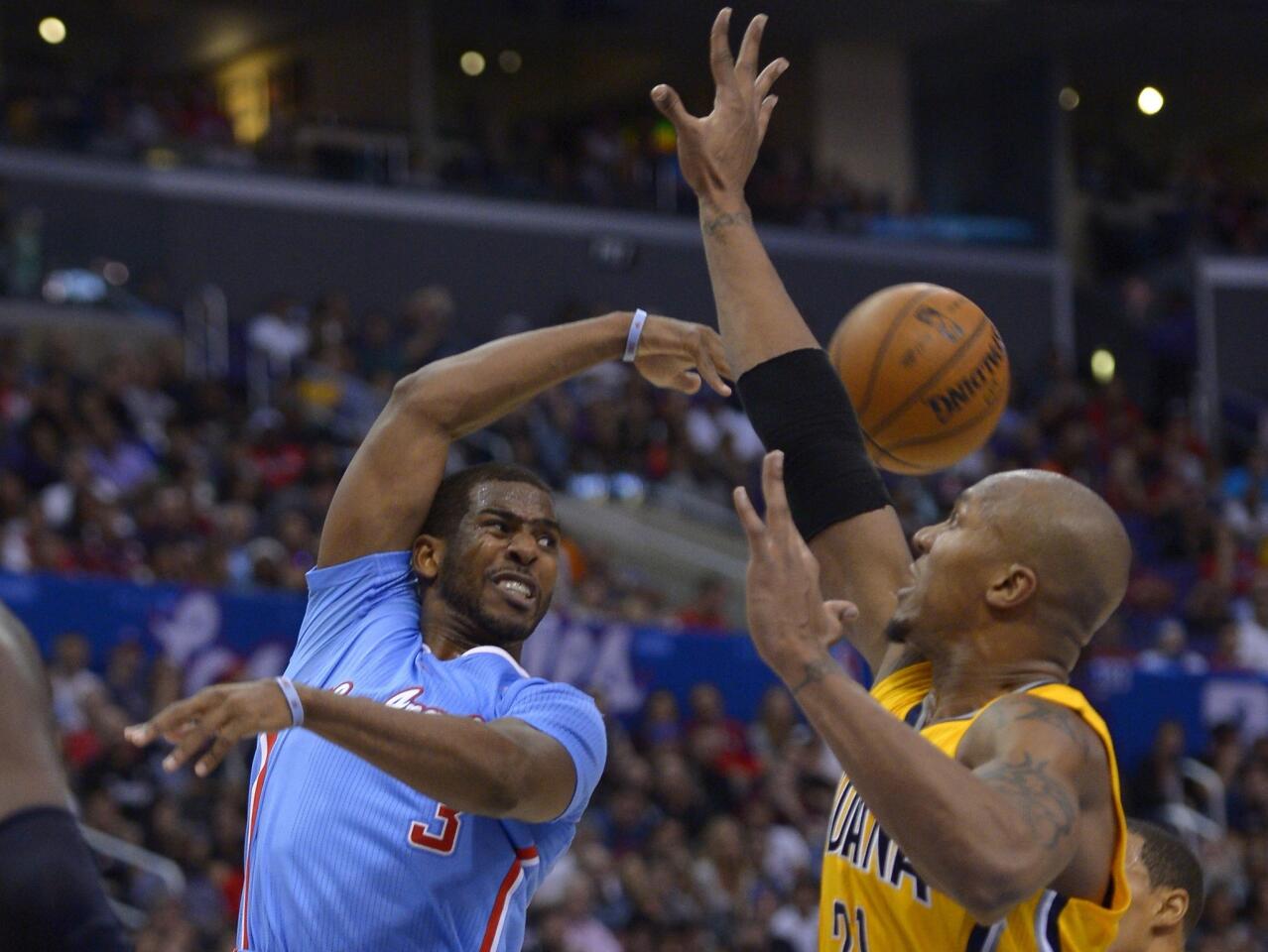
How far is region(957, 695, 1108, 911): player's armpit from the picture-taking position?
2.71 m

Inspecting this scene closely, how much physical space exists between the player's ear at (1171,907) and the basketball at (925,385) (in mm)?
1038

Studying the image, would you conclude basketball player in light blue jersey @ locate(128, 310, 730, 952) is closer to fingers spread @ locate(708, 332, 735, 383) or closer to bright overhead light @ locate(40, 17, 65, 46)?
fingers spread @ locate(708, 332, 735, 383)

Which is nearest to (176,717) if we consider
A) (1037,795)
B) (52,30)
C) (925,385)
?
(1037,795)

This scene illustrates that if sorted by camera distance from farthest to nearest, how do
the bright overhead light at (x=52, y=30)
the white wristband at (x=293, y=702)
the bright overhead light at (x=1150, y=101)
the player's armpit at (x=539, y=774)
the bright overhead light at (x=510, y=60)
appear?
1. the bright overhead light at (x=1150, y=101)
2. the bright overhead light at (x=510, y=60)
3. the bright overhead light at (x=52, y=30)
4. the player's armpit at (x=539, y=774)
5. the white wristband at (x=293, y=702)

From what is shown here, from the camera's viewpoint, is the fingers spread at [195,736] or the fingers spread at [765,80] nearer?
the fingers spread at [195,736]

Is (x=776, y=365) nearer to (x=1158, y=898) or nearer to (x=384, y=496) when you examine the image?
(x=384, y=496)

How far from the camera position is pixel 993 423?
14.5 feet

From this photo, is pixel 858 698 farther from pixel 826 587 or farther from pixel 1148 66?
pixel 1148 66

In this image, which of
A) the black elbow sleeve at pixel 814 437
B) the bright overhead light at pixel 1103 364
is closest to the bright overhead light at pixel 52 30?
the bright overhead light at pixel 1103 364

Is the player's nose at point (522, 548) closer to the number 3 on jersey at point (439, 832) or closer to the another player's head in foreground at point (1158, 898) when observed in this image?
the number 3 on jersey at point (439, 832)

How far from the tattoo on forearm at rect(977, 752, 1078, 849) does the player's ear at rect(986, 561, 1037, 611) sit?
1.29 ft

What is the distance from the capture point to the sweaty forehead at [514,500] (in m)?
4.11

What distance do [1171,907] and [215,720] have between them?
6.88ft

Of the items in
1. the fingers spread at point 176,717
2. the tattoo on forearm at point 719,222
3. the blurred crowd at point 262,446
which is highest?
the tattoo on forearm at point 719,222
